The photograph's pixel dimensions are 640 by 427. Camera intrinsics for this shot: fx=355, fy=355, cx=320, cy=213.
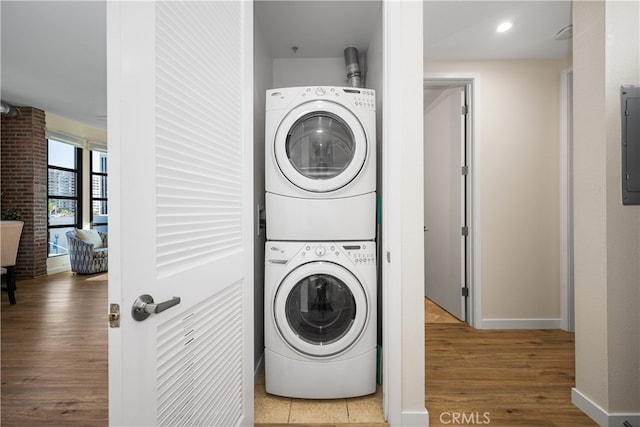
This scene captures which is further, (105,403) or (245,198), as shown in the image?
(105,403)

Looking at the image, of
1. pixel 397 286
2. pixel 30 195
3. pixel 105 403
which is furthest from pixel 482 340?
pixel 30 195

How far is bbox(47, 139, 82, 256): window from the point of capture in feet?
20.2

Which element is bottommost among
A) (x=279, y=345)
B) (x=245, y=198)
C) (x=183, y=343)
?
(x=279, y=345)

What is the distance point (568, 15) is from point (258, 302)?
2.87 metres

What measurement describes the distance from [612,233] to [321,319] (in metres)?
1.49

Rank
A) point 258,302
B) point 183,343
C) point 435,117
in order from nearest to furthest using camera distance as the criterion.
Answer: point 183,343 → point 258,302 → point 435,117

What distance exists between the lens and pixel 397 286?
168 cm

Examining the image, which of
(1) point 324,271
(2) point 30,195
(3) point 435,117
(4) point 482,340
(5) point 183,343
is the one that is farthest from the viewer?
(2) point 30,195

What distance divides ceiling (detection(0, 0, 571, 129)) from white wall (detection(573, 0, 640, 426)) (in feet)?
2.74

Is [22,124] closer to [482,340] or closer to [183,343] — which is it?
[183,343]

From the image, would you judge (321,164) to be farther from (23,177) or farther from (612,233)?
(23,177)

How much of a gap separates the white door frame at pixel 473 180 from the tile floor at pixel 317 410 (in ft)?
4.99

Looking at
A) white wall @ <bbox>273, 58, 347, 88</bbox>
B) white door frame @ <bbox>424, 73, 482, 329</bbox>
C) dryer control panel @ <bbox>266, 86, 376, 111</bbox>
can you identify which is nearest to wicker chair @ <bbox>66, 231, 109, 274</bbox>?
white wall @ <bbox>273, 58, 347, 88</bbox>

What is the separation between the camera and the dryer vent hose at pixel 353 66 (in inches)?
107
